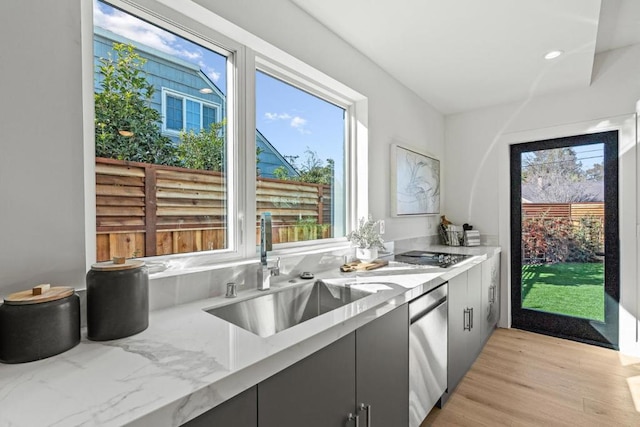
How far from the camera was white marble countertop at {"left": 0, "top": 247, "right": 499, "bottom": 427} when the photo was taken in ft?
1.92

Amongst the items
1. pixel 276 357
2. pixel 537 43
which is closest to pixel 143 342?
pixel 276 357

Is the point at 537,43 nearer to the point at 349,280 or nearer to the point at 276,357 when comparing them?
the point at 349,280

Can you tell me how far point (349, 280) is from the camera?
1705 mm

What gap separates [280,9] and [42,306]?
1704mm

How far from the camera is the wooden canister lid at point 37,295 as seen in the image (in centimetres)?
78

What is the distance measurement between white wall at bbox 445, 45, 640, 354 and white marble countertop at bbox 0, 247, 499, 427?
289cm

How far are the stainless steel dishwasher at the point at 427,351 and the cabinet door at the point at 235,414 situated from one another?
0.96 m

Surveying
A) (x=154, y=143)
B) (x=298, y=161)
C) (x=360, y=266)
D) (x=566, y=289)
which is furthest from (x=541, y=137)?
(x=154, y=143)

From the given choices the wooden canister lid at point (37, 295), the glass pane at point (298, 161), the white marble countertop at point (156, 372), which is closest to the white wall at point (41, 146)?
the wooden canister lid at point (37, 295)

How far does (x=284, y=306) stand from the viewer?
156cm

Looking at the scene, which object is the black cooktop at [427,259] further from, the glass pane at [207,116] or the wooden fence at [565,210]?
the glass pane at [207,116]

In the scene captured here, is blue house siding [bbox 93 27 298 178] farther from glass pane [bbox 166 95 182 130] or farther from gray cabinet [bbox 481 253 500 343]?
gray cabinet [bbox 481 253 500 343]

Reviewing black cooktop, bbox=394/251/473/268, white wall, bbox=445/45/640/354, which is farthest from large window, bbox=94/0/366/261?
white wall, bbox=445/45/640/354

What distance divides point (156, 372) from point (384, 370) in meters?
0.94
